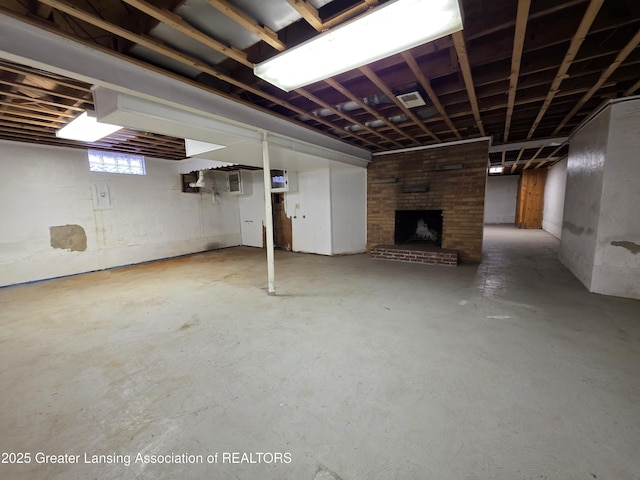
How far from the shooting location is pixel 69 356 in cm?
239

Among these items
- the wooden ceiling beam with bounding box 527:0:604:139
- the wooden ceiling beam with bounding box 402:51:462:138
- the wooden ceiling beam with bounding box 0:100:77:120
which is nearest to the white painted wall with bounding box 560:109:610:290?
the wooden ceiling beam with bounding box 527:0:604:139

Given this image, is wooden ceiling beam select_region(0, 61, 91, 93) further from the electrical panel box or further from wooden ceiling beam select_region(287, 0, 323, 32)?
the electrical panel box

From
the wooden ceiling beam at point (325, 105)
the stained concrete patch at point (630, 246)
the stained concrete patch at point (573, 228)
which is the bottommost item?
the stained concrete patch at point (630, 246)

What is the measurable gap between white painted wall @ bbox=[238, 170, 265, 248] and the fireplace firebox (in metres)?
4.09

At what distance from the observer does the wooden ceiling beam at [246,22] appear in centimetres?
164

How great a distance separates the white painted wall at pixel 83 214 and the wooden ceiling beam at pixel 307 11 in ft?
19.9

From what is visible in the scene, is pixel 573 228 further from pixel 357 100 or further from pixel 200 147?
pixel 200 147

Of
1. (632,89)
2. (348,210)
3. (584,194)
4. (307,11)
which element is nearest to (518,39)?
(307,11)

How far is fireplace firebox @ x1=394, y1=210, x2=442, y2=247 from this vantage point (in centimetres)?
645

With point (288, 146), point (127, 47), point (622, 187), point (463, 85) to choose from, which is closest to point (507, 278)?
point (622, 187)

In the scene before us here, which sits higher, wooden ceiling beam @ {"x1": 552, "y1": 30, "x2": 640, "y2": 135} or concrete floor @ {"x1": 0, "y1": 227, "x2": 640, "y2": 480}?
wooden ceiling beam @ {"x1": 552, "y1": 30, "x2": 640, "y2": 135}

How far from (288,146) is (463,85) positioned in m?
2.47

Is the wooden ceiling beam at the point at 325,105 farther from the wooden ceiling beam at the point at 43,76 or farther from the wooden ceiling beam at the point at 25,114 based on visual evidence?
the wooden ceiling beam at the point at 25,114

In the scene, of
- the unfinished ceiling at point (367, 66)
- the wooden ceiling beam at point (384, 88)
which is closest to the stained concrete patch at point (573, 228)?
the unfinished ceiling at point (367, 66)
